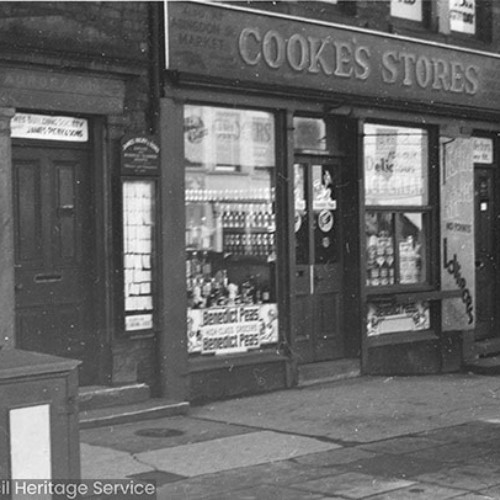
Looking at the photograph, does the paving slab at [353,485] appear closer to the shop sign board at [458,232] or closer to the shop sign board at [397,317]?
the shop sign board at [397,317]

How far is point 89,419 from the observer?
30.6 ft

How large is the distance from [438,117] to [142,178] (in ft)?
15.7

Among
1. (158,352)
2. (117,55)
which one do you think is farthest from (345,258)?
(117,55)

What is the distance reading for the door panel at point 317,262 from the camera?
12102 millimetres

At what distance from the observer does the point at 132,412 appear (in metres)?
9.68

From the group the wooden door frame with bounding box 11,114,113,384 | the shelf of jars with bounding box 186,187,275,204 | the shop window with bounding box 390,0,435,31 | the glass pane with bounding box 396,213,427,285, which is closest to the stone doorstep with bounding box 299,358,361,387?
the glass pane with bounding box 396,213,427,285

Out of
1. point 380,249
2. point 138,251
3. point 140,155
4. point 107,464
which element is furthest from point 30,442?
point 380,249

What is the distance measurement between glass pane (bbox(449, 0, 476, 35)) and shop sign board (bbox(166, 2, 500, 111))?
1.65ft

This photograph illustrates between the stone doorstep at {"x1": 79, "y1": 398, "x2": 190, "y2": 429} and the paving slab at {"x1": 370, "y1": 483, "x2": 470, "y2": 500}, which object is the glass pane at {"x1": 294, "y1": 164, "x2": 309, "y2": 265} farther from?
the paving slab at {"x1": 370, "y1": 483, "x2": 470, "y2": 500}

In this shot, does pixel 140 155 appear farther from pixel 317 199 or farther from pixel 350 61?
pixel 350 61

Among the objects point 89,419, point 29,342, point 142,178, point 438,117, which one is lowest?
point 89,419

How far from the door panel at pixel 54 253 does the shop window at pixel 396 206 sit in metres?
3.92

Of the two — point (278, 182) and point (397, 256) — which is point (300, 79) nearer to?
point (278, 182)

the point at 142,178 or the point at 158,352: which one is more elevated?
the point at 142,178
